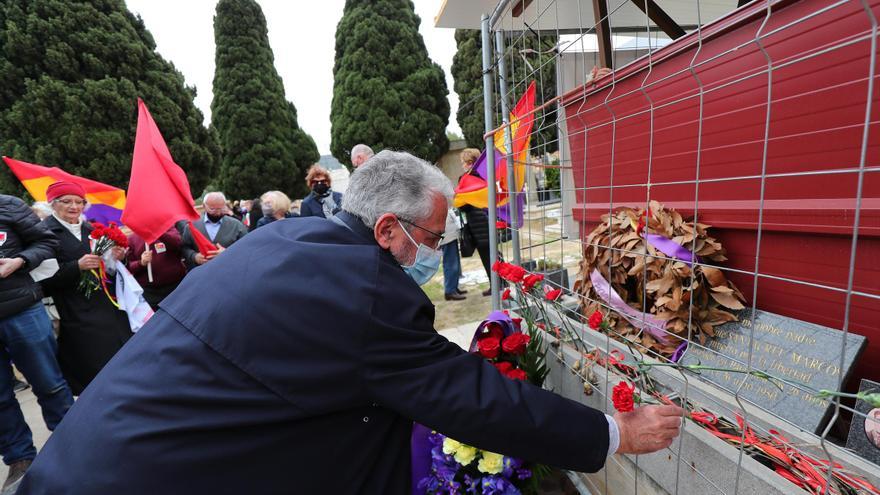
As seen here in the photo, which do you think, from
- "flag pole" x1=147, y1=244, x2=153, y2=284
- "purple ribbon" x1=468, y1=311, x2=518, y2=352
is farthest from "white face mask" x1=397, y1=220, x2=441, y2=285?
"flag pole" x1=147, y1=244, x2=153, y2=284

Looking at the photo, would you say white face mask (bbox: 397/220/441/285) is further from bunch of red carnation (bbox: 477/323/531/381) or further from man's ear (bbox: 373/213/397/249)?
bunch of red carnation (bbox: 477/323/531/381)

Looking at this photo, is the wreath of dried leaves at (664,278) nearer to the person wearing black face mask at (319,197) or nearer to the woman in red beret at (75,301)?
the person wearing black face mask at (319,197)

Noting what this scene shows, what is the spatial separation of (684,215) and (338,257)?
1718 mm

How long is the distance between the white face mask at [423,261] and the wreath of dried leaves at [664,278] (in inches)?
25.4

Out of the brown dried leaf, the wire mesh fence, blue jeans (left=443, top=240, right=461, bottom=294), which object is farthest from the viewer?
blue jeans (left=443, top=240, right=461, bottom=294)

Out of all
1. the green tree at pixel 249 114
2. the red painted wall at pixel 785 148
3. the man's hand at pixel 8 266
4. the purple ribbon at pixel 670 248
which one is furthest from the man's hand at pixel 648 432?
the green tree at pixel 249 114

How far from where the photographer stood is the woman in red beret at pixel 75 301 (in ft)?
9.61

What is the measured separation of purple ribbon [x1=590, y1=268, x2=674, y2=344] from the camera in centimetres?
181

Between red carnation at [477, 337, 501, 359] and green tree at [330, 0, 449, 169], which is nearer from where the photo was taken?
red carnation at [477, 337, 501, 359]

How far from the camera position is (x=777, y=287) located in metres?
1.65

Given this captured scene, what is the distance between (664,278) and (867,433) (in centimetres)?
78

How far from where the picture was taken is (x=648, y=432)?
112 centimetres

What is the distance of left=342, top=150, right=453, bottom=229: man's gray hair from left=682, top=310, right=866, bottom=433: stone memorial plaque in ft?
3.11

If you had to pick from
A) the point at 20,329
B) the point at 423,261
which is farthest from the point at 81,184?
the point at 423,261
